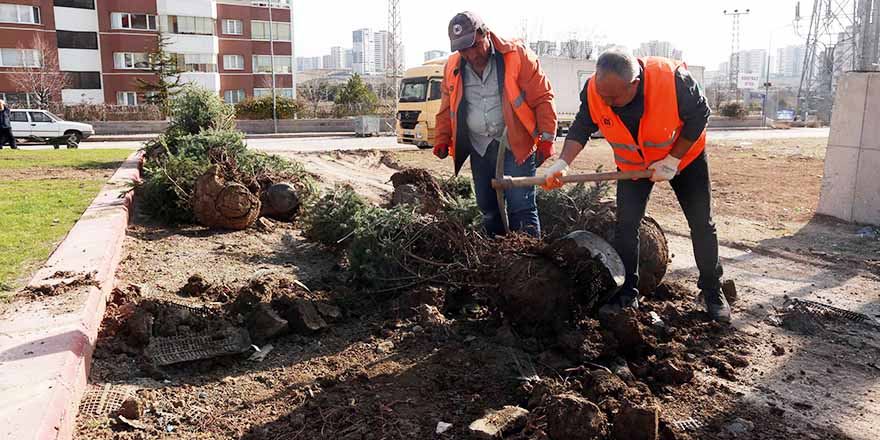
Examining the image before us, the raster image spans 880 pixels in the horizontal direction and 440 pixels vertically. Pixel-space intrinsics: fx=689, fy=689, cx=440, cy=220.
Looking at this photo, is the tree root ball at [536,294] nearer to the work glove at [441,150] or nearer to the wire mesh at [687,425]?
the wire mesh at [687,425]

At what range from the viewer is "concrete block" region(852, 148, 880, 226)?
7613 mm

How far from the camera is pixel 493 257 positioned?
397 cm

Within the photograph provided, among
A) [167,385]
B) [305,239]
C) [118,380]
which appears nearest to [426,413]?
[167,385]

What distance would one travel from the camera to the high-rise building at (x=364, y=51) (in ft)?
394

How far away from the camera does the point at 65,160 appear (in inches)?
497

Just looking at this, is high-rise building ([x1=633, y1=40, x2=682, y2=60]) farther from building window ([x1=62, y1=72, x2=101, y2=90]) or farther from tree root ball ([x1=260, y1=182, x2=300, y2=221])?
tree root ball ([x1=260, y1=182, x2=300, y2=221])

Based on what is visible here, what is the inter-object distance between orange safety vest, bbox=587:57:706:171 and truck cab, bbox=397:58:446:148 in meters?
16.3

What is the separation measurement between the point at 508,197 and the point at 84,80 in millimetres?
45983

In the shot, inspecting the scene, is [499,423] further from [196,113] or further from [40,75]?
[40,75]

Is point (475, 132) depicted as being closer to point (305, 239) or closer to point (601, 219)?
point (601, 219)

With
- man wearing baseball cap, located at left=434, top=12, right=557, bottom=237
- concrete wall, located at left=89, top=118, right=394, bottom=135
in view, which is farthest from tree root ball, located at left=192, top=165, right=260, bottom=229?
concrete wall, located at left=89, top=118, right=394, bottom=135

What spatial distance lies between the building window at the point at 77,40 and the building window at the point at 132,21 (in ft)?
4.78

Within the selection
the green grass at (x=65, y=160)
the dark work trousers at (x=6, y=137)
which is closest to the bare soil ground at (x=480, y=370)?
the green grass at (x=65, y=160)

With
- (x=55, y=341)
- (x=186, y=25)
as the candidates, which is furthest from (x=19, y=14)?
(x=55, y=341)
